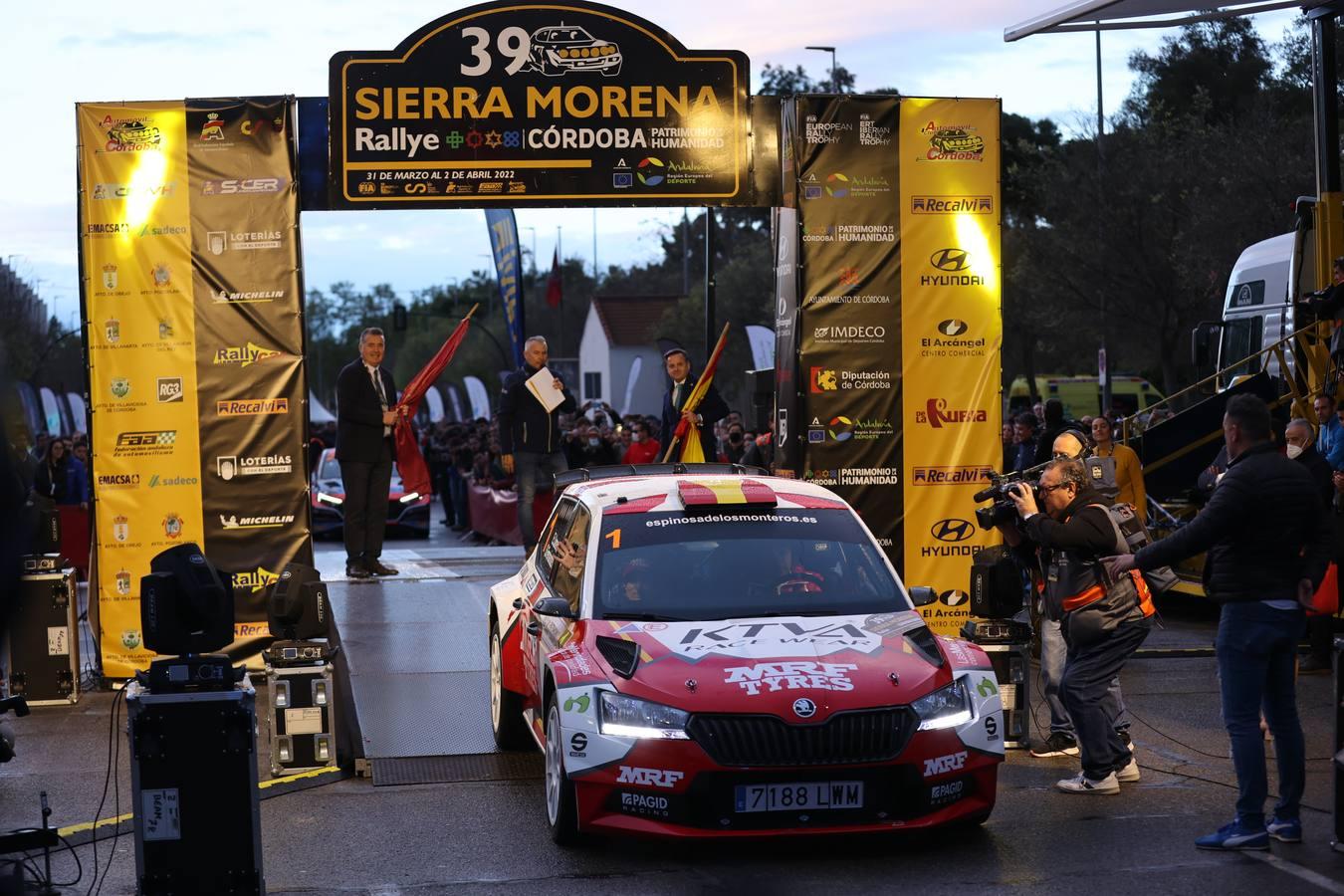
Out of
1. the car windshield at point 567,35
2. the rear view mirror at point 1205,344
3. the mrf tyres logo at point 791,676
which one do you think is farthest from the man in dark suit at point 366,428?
the rear view mirror at point 1205,344

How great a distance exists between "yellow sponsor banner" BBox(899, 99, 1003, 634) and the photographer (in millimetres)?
4711

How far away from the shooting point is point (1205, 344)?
64.6ft

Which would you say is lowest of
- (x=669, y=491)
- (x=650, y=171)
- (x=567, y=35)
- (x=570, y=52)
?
(x=669, y=491)

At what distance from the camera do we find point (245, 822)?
Result: 6.02 meters

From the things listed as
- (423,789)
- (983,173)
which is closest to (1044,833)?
(423,789)

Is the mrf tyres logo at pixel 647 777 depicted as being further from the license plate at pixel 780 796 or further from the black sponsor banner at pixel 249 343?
the black sponsor banner at pixel 249 343

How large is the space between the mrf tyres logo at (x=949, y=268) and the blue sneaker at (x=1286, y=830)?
6.52m

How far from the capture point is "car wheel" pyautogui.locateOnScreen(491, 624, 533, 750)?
9367 mm

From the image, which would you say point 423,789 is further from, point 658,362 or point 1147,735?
point 658,362

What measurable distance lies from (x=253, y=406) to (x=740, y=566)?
5.47 metres

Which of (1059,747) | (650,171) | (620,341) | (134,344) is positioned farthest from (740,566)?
(620,341)

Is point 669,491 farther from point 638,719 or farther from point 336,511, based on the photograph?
point 336,511

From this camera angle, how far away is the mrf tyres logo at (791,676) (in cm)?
683

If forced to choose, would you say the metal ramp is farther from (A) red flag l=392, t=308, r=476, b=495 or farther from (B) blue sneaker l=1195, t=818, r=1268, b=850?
(B) blue sneaker l=1195, t=818, r=1268, b=850
